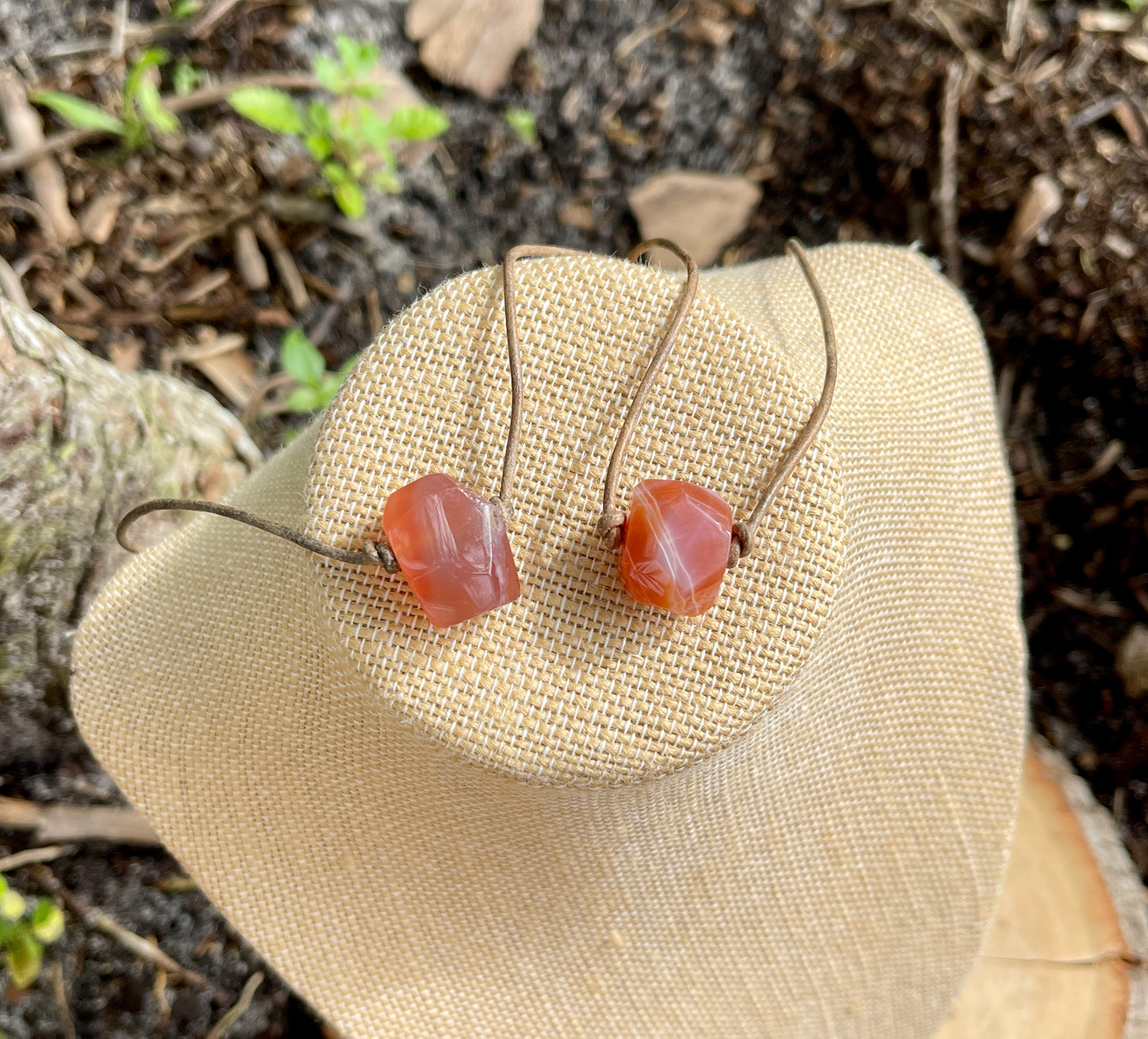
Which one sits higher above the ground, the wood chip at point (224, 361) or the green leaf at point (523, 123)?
the green leaf at point (523, 123)

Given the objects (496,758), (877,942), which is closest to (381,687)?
(496,758)

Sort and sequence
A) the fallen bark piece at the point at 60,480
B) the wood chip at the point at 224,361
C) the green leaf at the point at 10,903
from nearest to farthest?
the fallen bark piece at the point at 60,480 < the green leaf at the point at 10,903 < the wood chip at the point at 224,361

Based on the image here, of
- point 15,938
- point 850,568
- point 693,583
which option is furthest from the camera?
point 15,938

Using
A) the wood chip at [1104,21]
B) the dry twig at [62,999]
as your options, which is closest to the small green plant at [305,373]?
the dry twig at [62,999]

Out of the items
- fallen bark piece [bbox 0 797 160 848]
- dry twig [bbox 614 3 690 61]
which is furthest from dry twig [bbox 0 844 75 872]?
dry twig [bbox 614 3 690 61]

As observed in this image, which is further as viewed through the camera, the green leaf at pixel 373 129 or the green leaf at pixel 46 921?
the green leaf at pixel 373 129

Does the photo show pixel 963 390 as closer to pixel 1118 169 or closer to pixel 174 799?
pixel 1118 169

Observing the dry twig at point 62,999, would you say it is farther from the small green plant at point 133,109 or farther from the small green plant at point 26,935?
the small green plant at point 133,109
